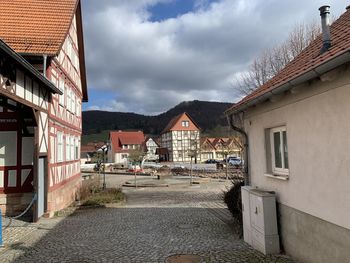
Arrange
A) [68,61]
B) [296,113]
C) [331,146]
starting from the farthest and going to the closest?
[68,61] → [296,113] → [331,146]

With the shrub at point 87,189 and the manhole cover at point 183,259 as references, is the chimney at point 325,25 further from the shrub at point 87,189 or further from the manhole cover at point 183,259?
the shrub at point 87,189

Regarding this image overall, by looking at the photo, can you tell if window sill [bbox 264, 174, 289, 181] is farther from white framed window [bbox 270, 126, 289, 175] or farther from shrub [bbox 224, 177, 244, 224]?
shrub [bbox 224, 177, 244, 224]

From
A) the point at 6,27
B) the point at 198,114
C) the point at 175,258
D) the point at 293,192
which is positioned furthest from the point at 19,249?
the point at 198,114

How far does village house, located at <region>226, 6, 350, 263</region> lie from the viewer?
17.7ft

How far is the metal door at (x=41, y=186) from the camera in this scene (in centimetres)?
1379

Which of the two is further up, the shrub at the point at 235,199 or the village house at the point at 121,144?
the village house at the point at 121,144

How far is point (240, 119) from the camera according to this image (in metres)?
10.6

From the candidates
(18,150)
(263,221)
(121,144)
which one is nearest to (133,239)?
(263,221)

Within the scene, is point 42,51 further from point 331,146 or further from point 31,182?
point 331,146

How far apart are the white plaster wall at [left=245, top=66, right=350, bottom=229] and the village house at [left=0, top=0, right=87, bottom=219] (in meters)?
6.73

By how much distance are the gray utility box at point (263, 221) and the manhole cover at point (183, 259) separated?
4.75ft

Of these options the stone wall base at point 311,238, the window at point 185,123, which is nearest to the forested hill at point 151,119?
the window at point 185,123

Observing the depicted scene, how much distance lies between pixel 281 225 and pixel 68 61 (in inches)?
593

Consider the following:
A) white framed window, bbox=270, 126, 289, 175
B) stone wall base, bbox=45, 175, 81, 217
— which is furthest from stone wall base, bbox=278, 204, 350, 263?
stone wall base, bbox=45, 175, 81, 217
